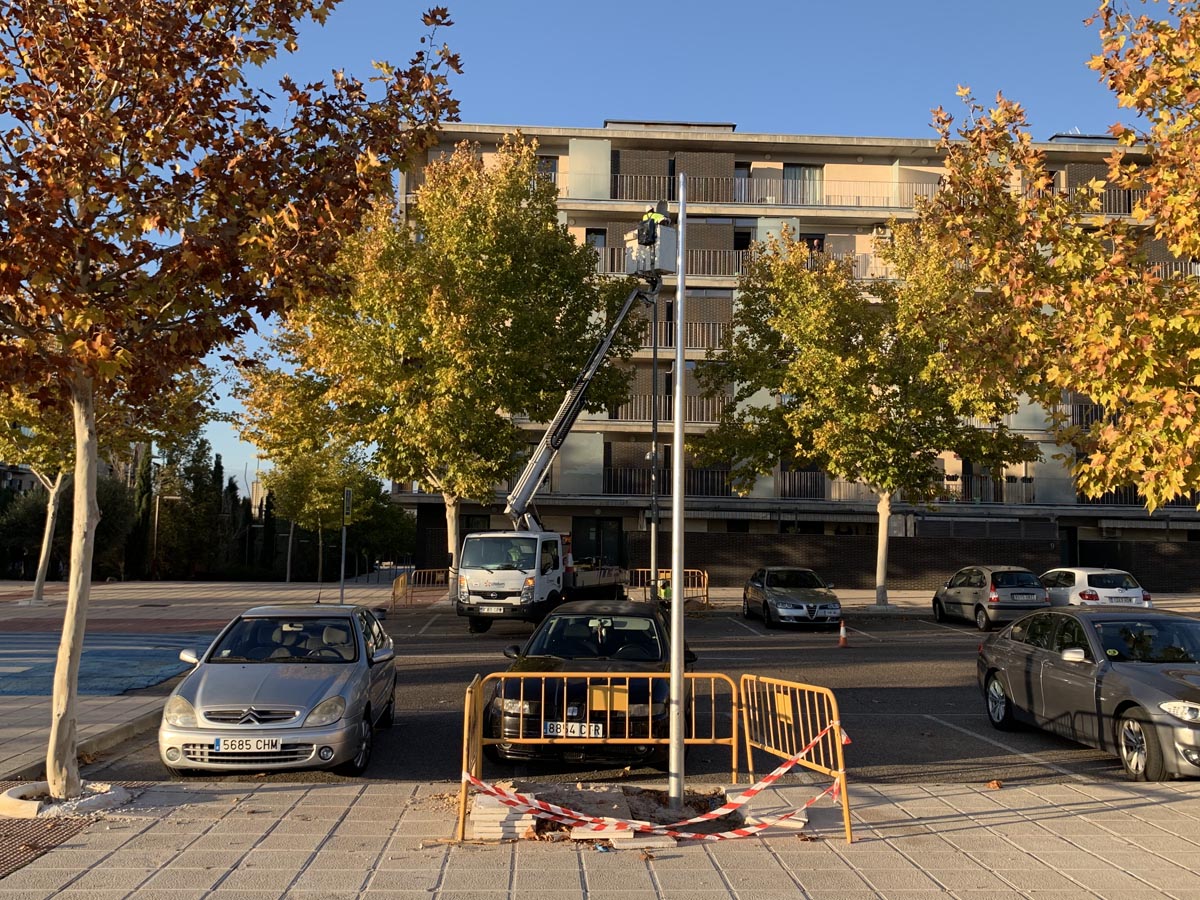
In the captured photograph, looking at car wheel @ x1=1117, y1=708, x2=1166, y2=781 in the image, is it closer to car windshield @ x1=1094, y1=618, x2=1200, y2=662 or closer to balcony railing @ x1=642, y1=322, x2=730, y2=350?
car windshield @ x1=1094, y1=618, x2=1200, y2=662

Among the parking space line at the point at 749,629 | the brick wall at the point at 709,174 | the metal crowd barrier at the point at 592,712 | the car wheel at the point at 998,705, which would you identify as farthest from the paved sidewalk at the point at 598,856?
the brick wall at the point at 709,174

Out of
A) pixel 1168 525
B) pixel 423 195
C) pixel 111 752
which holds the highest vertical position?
pixel 423 195

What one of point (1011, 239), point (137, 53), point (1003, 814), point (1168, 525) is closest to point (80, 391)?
point (137, 53)

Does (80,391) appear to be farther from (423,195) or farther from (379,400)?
(423,195)

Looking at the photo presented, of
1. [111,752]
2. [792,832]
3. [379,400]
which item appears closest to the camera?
[792,832]

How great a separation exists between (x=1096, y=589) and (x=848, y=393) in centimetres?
796

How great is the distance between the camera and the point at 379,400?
27516mm

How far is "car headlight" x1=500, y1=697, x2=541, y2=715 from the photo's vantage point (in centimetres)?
894

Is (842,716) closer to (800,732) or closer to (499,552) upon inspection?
(800,732)

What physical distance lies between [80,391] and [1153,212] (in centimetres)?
923

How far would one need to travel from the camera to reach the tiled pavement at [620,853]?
5.97 metres

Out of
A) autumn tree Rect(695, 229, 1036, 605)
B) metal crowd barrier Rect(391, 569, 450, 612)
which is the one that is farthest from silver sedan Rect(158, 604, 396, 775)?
autumn tree Rect(695, 229, 1036, 605)

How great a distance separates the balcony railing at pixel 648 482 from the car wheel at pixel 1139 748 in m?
30.9

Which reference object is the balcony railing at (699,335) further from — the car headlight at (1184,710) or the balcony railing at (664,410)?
the car headlight at (1184,710)
